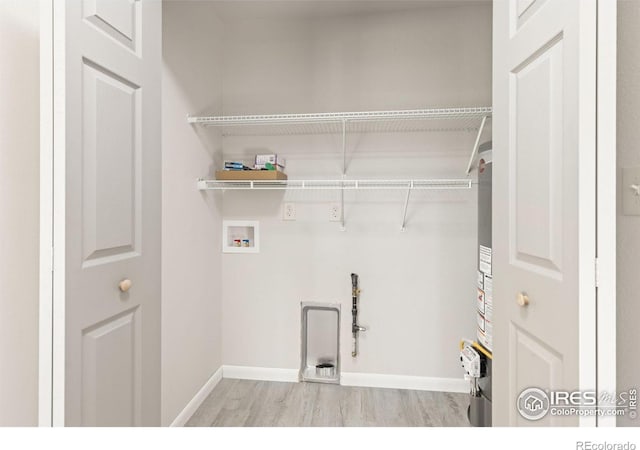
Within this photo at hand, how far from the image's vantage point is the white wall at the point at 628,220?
850 mm

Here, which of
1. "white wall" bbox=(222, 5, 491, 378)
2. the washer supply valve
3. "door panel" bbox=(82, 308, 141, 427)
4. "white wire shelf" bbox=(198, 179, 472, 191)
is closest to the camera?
"door panel" bbox=(82, 308, 141, 427)

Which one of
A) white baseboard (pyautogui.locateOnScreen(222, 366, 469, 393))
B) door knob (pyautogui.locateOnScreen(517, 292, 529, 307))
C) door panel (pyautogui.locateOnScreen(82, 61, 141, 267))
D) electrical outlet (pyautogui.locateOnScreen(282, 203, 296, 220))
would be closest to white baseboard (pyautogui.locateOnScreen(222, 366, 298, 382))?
white baseboard (pyautogui.locateOnScreen(222, 366, 469, 393))

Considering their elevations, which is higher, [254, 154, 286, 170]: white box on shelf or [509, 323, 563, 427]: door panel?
[254, 154, 286, 170]: white box on shelf

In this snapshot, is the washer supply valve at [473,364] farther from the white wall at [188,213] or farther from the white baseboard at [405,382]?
the white wall at [188,213]

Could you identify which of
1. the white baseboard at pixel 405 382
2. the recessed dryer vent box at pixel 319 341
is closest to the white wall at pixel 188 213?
the recessed dryer vent box at pixel 319 341

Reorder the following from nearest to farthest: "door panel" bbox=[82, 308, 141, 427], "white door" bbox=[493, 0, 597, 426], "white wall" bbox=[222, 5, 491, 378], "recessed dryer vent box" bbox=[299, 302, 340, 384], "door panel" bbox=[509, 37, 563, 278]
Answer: "white door" bbox=[493, 0, 597, 426] → "door panel" bbox=[509, 37, 563, 278] → "door panel" bbox=[82, 308, 141, 427] → "white wall" bbox=[222, 5, 491, 378] → "recessed dryer vent box" bbox=[299, 302, 340, 384]

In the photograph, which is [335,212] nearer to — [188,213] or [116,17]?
[188,213]

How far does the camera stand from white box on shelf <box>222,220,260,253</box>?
2521 mm

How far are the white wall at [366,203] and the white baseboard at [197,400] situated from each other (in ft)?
0.47

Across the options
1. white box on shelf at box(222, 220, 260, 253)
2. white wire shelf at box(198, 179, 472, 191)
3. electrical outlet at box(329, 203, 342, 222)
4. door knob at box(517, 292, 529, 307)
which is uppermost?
white wire shelf at box(198, 179, 472, 191)

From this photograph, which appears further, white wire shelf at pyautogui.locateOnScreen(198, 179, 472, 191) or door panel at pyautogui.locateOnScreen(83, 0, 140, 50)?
white wire shelf at pyautogui.locateOnScreen(198, 179, 472, 191)

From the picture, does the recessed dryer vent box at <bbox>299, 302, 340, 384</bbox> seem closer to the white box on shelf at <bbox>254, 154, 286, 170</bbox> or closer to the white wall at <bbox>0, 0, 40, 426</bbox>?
the white box on shelf at <bbox>254, 154, 286, 170</bbox>

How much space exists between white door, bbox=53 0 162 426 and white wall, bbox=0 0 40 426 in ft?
0.51

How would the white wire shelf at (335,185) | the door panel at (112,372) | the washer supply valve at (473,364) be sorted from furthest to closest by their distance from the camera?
the white wire shelf at (335,185)
the washer supply valve at (473,364)
the door panel at (112,372)
